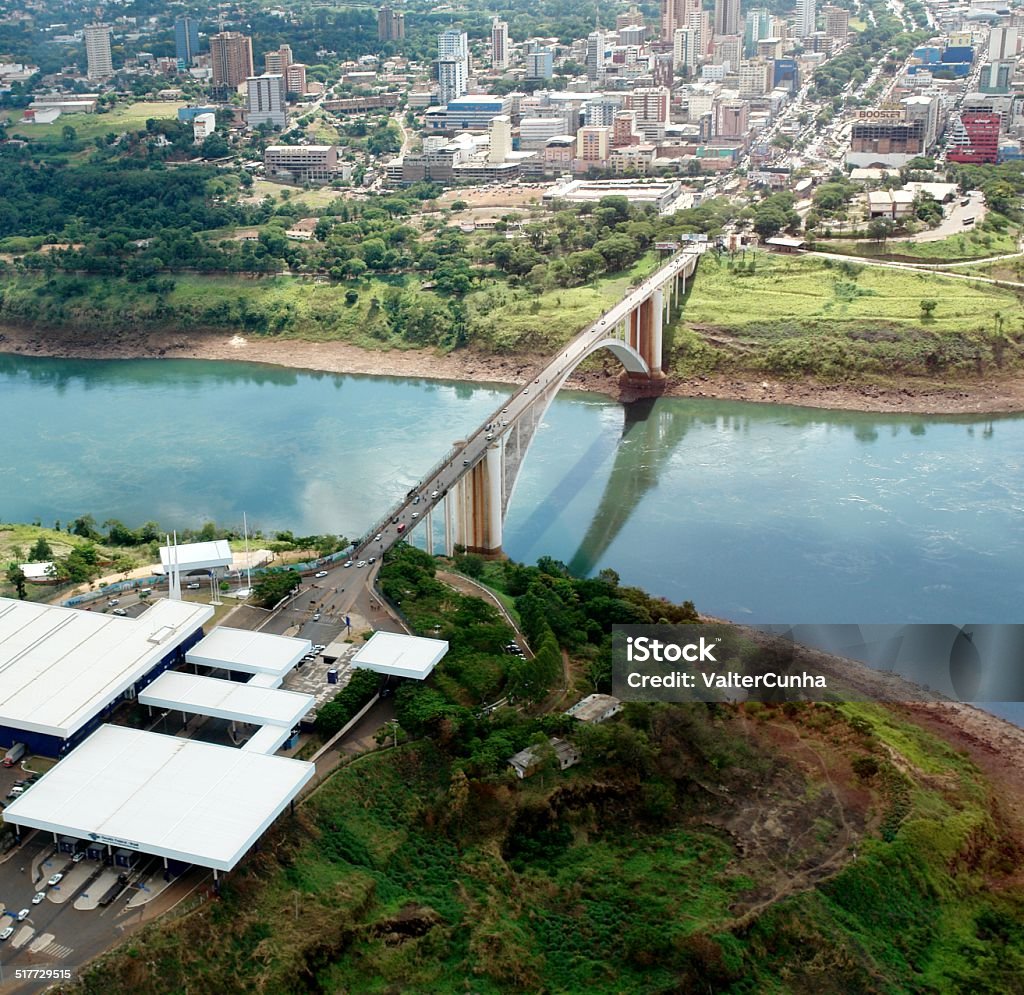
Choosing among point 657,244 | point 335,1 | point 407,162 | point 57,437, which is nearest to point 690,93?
point 407,162

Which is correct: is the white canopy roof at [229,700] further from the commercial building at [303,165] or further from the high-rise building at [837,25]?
the high-rise building at [837,25]

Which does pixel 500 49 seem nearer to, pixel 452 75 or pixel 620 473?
pixel 452 75

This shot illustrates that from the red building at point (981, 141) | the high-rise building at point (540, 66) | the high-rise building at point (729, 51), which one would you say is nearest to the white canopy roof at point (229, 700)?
the red building at point (981, 141)

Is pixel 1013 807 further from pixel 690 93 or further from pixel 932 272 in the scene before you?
pixel 690 93

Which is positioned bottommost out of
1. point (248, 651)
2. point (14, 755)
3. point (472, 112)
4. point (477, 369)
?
point (477, 369)

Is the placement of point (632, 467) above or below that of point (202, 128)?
below

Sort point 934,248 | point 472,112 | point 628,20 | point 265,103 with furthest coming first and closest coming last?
point 628,20 < point 472,112 < point 265,103 < point 934,248

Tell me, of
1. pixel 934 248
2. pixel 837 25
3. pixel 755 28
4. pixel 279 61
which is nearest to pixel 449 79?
pixel 279 61
